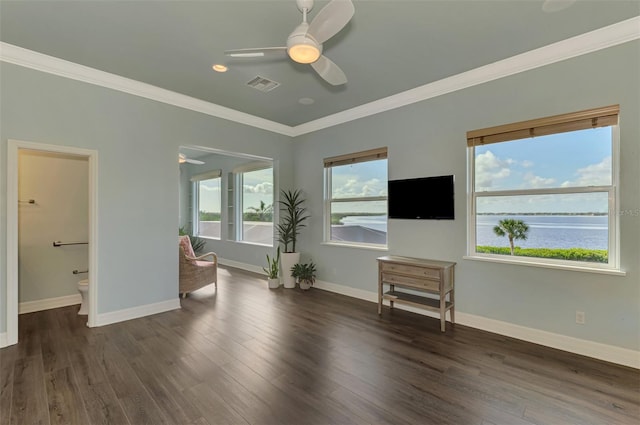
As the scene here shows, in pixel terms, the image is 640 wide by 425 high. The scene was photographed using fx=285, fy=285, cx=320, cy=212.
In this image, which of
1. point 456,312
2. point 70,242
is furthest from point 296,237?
point 70,242

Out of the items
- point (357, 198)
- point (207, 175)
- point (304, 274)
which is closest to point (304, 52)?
point (357, 198)

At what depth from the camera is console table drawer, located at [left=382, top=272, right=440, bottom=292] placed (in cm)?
338

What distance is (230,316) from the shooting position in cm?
373

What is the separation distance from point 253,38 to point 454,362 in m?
3.56

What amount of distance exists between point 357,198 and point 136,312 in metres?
3.55

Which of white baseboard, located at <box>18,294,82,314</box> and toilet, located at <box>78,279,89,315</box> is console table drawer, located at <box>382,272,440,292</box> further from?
white baseboard, located at <box>18,294,82,314</box>

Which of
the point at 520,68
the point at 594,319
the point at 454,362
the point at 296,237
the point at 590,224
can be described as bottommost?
the point at 454,362

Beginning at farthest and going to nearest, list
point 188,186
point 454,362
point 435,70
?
point 188,186 < point 435,70 < point 454,362

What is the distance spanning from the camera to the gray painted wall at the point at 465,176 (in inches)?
101

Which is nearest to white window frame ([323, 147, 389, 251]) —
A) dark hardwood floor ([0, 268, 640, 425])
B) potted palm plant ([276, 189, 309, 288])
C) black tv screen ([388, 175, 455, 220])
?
black tv screen ([388, 175, 455, 220])

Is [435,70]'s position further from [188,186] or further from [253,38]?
[188,186]

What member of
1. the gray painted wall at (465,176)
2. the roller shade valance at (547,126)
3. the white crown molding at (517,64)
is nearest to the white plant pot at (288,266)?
the gray painted wall at (465,176)

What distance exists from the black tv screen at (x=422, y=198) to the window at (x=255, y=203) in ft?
10.9

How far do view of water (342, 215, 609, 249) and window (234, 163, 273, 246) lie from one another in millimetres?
4400
